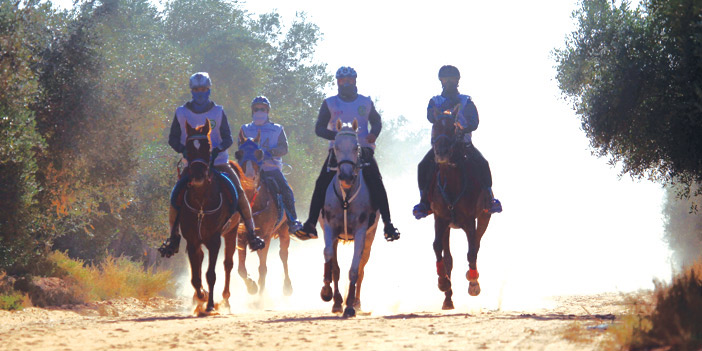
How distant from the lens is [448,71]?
683 inches

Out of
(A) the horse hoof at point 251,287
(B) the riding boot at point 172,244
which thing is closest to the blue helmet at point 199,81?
(B) the riding boot at point 172,244

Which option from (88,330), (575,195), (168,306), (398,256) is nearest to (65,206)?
(168,306)

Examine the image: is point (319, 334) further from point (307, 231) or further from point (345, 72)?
point (345, 72)

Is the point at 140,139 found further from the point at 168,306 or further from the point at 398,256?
the point at 398,256

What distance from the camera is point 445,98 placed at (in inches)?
679

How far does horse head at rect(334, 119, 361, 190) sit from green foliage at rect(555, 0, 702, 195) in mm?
7131

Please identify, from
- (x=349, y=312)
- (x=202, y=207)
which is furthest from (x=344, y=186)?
(x=202, y=207)

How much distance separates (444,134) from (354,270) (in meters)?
2.85

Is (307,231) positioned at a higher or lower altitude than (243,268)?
higher

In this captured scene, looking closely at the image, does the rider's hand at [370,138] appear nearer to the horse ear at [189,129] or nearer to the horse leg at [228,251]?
the horse ear at [189,129]

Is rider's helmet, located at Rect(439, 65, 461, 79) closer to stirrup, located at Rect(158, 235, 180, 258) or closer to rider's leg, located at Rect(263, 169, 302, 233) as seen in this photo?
rider's leg, located at Rect(263, 169, 302, 233)

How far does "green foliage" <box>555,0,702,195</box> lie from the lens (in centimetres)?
1900

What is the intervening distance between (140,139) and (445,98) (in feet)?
56.5

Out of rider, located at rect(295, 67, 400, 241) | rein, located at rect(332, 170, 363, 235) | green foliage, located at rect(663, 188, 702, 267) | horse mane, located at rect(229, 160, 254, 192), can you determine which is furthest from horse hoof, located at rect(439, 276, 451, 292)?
green foliage, located at rect(663, 188, 702, 267)
